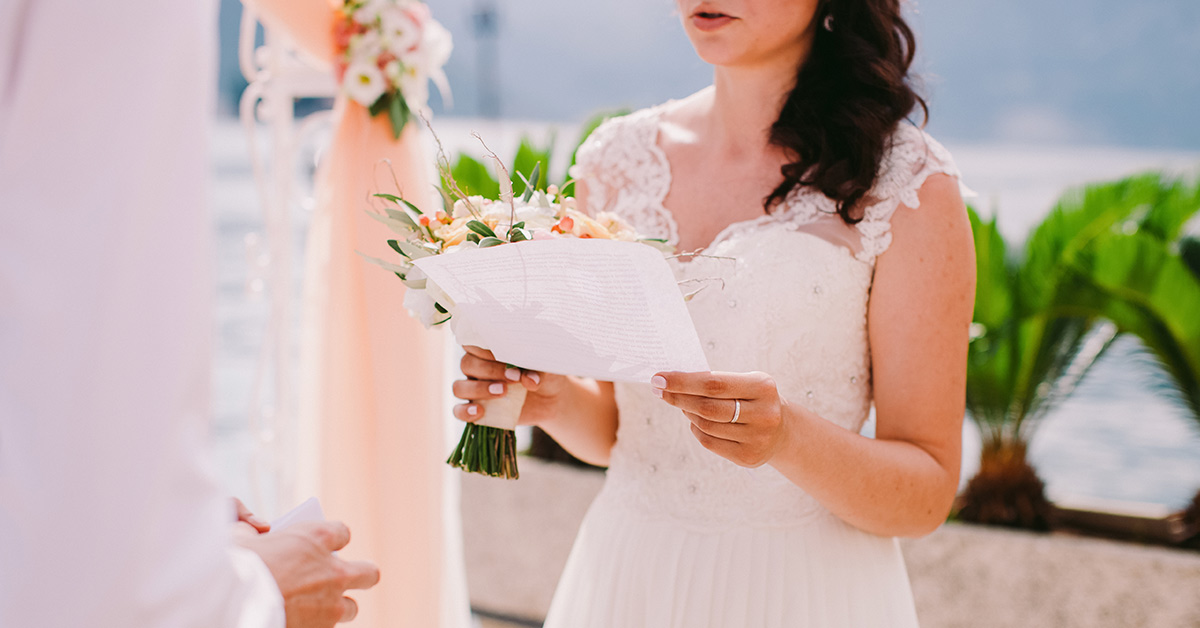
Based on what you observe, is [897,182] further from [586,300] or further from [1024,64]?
[1024,64]

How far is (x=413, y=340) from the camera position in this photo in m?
2.43

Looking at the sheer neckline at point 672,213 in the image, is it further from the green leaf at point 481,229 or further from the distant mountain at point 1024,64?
the distant mountain at point 1024,64

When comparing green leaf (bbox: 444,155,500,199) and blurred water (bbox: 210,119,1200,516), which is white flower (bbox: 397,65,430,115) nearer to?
blurred water (bbox: 210,119,1200,516)

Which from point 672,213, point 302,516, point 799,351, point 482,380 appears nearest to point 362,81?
point 672,213

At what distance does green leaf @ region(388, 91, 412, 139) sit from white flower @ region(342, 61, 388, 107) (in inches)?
2.3

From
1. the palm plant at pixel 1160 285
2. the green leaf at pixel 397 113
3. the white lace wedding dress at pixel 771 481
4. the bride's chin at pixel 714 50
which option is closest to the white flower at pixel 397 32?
the green leaf at pixel 397 113

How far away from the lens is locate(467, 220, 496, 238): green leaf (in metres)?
1.15

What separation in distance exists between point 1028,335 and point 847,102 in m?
2.61

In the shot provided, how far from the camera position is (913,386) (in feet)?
4.31

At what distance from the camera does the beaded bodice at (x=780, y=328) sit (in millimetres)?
1373

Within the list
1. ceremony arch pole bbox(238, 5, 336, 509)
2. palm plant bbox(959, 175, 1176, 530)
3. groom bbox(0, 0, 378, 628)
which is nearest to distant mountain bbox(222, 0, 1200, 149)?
palm plant bbox(959, 175, 1176, 530)

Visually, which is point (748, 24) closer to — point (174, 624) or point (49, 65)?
point (49, 65)

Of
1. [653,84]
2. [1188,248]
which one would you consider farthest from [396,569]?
[653,84]

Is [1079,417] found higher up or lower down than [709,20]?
lower down
